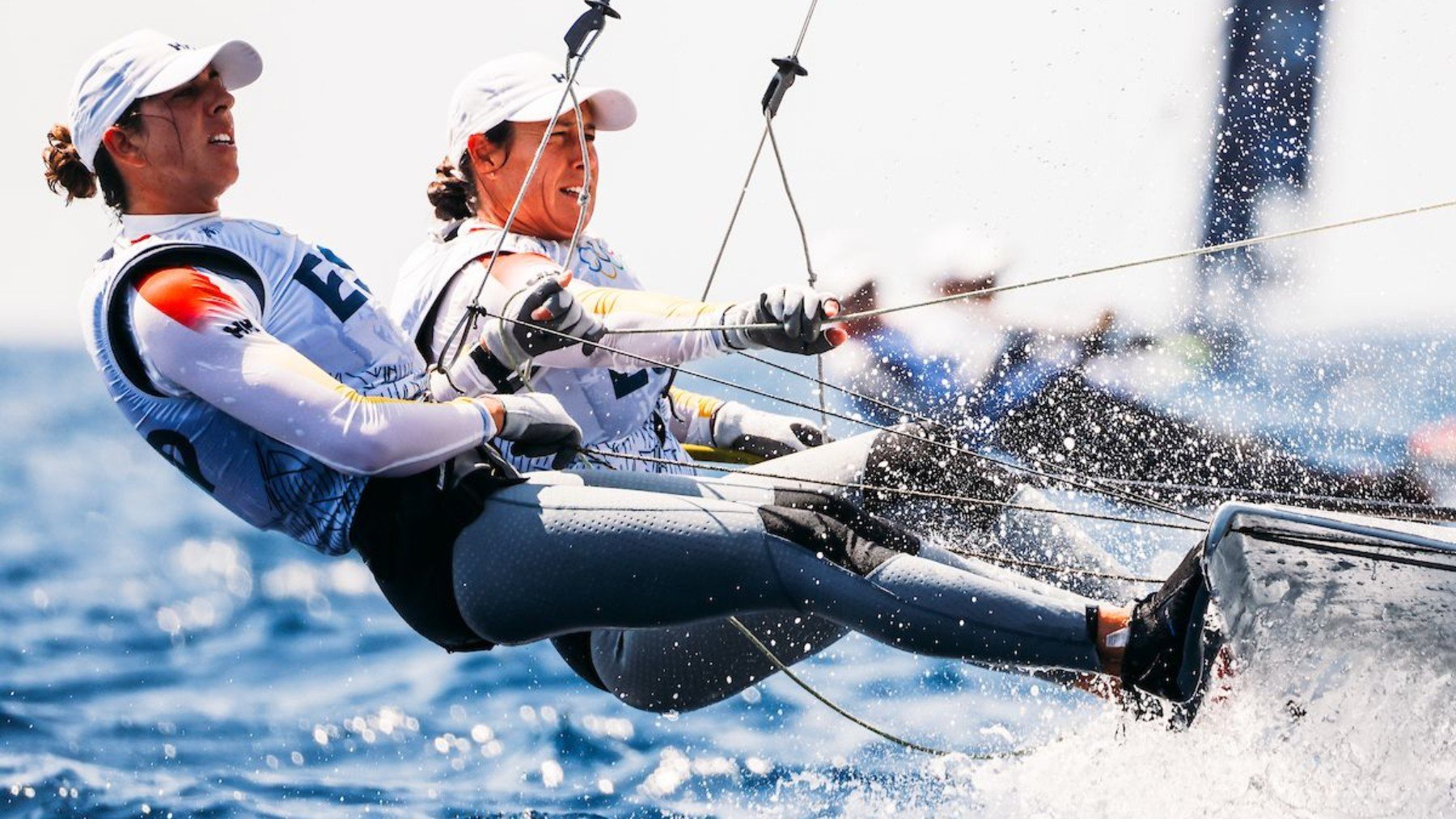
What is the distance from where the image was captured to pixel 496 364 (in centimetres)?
220

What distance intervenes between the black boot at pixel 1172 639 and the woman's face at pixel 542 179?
3.45 ft

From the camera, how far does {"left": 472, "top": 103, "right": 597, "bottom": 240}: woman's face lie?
94.9 inches

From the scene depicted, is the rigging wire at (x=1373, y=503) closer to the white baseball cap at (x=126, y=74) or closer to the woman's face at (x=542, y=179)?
the woman's face at (x=542, y=179)

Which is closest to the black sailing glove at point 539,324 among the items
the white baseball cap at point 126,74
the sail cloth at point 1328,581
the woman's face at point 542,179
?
the woman's face at point 542,179

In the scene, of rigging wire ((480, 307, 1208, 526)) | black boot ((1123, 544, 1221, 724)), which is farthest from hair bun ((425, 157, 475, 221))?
black boot ((1123, 544, 1221, 724))

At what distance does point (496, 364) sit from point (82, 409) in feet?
79.4

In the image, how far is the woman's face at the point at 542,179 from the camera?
7.91ft

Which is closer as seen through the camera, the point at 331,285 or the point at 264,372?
the point at 264,372

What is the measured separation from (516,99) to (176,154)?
1.81 feet

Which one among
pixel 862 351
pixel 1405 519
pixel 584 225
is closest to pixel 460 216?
pixel 584 225

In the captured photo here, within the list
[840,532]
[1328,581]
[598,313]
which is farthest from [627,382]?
[1328,581]

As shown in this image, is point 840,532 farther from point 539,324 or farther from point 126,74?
point 126,74

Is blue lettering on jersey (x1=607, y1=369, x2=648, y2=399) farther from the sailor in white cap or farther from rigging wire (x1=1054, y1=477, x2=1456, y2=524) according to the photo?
rigging wire (x1=1054, y1=477, x2=1456, y2=524)

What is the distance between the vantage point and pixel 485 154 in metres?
2.45
